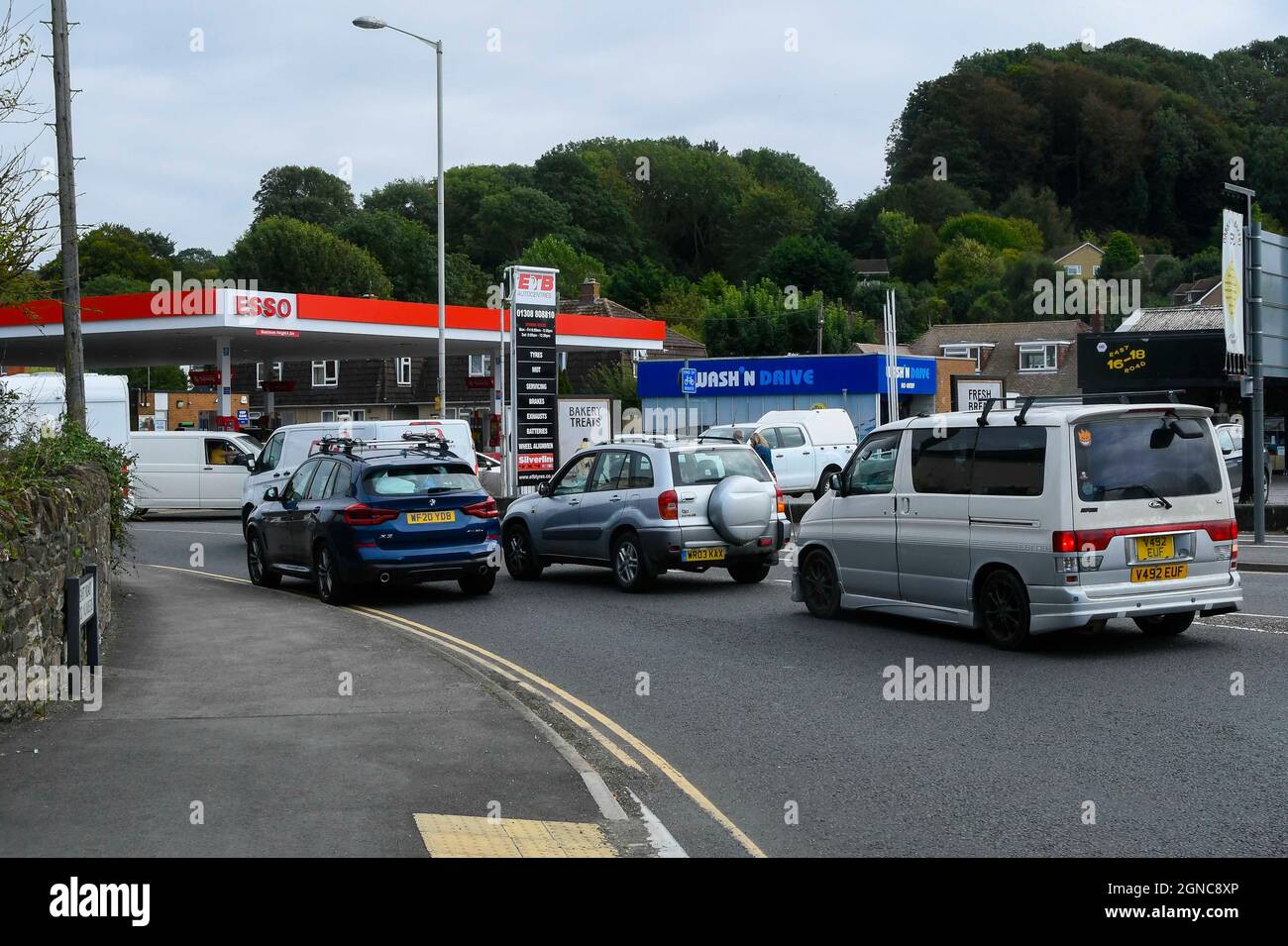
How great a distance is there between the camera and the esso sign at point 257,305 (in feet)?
114

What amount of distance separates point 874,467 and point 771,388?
40.4 meters

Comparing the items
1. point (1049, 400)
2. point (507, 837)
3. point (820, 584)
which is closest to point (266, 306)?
point (820, 584)

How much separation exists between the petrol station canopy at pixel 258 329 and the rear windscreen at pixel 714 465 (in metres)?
18.4

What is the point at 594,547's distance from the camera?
17.1m

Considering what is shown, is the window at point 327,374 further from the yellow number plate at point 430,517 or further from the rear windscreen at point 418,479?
the yellow number plate at point 430,517

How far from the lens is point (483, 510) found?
16016 millimetres

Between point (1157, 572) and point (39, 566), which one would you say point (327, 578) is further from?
point (1157, 572)

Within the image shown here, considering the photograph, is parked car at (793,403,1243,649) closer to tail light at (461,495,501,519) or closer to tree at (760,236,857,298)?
tail light at (461,495,501,519)

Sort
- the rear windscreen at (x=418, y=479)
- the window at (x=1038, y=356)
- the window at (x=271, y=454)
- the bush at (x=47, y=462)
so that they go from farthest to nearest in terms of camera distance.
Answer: the window at (x=1038, y=356), the window at (x=271, y=454), the rear windscreen at (x=418, y=479), the bush at (x=47, y=462)

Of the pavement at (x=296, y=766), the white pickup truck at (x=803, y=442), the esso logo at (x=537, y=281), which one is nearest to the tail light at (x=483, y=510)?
the pavement at (x=296, y=766)

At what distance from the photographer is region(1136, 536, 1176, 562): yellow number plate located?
10.9 metres

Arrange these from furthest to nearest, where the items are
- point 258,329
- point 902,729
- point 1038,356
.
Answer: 1. point 1038,356
2. point 258,329
3. point 902,729
